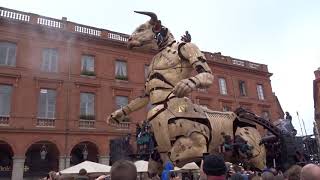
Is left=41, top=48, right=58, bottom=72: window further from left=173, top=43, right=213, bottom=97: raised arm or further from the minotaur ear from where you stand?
left=173, top=43, right=213, bottom=97: raised arm

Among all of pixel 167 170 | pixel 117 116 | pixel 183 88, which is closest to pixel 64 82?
pixel 117 116

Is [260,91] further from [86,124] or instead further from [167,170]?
[167,170]

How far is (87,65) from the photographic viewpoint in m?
21.8

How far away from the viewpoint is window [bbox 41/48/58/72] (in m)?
20.2

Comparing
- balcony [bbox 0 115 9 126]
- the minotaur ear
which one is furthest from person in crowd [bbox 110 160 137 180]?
balcony [bbox 0 115 9 126]

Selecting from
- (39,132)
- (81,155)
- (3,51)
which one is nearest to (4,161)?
(39,132)

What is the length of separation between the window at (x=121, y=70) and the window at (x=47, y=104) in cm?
456

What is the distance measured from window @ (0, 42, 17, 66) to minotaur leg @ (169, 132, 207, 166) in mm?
17259

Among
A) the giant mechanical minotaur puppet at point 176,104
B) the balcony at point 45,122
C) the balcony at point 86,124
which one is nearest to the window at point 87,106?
the balcony at point 86,124

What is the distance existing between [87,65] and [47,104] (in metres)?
3.69

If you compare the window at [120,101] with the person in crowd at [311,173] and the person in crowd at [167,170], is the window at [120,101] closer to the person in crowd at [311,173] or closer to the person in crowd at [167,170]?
the person in crowd at [167,170]

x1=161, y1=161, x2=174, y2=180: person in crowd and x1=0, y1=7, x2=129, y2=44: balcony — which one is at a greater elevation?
x1=0, y1=7, x2=129, y2=44: balcony

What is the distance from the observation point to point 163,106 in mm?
4492

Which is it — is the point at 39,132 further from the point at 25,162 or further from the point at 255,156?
the point at 255,156
